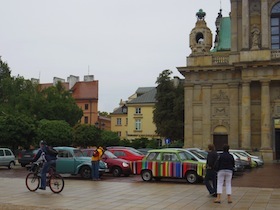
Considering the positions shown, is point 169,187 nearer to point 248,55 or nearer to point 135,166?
point 135,166

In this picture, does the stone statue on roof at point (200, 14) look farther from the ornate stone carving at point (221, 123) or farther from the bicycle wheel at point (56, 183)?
the bicycle wheel at point (56, 183)

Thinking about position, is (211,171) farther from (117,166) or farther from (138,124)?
(138,124)

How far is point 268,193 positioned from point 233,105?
85.1ft

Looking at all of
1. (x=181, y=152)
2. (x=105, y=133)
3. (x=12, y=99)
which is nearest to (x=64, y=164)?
(x=181, y=152)

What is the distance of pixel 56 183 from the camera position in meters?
16.0

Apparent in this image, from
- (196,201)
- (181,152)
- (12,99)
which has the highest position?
(12,99)

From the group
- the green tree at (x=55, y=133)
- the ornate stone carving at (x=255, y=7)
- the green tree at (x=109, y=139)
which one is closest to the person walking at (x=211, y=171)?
the ornate stone carving at (x=255, y=7)

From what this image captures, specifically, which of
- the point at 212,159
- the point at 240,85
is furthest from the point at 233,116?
the point at 212,159

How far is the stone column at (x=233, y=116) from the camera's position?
1626 inches

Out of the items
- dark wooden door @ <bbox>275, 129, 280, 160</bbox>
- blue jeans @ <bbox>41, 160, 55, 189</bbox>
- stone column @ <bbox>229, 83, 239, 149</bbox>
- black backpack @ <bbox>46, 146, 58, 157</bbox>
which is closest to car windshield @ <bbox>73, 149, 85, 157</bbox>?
black backpack @ <bbox>46, 146, 58, 157</bbox>

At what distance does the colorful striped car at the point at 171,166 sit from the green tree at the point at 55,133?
27.4m

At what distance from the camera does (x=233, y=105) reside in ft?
137

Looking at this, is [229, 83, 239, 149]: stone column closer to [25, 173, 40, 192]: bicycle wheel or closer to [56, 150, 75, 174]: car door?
[56, 150, 75, 174]: car door

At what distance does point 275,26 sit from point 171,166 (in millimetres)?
27078
